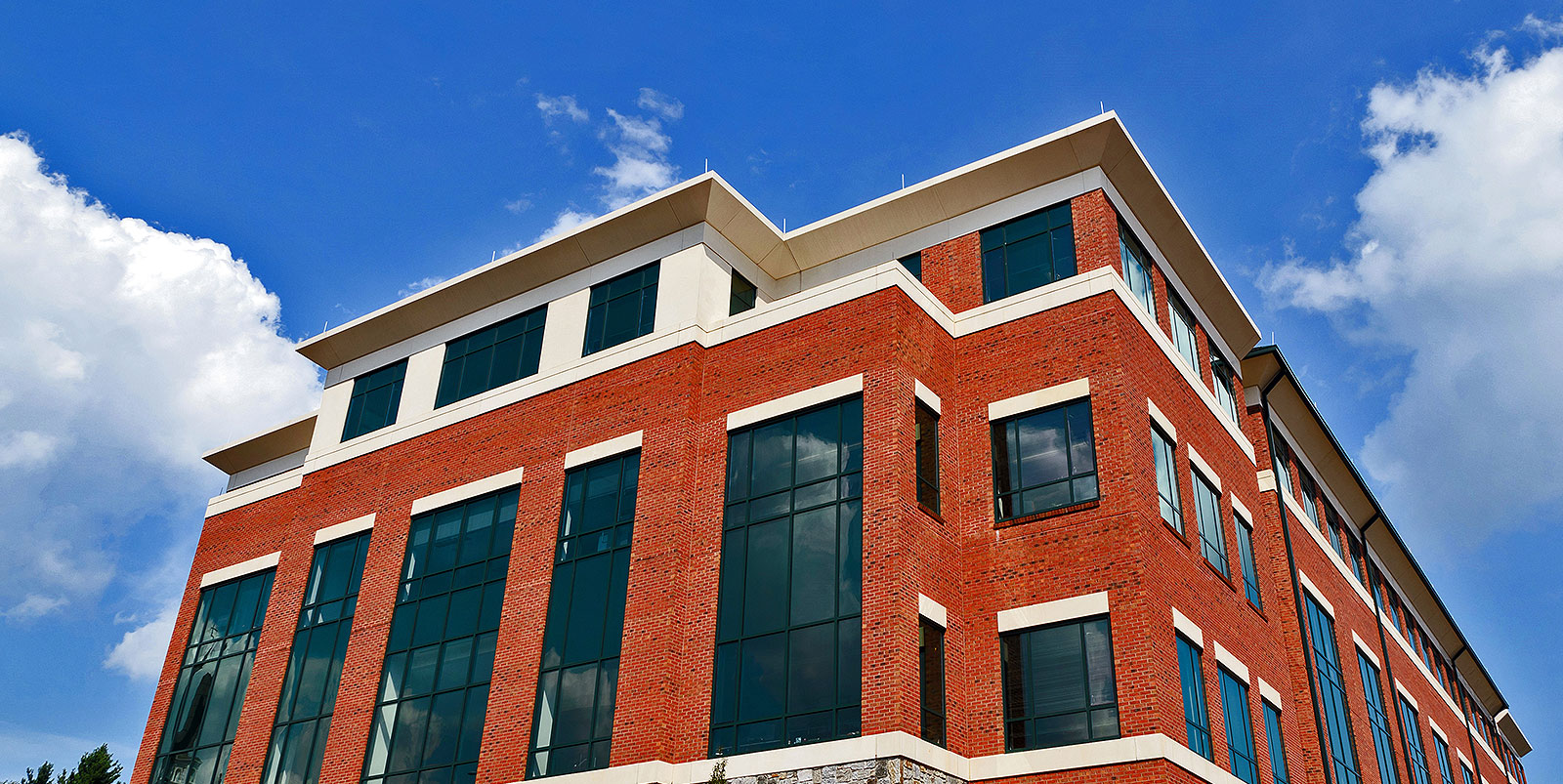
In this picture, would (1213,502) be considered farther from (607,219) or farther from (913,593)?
(607,219)

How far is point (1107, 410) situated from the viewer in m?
22.7

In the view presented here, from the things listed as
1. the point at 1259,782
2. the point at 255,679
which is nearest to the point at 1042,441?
the point at 1259,782

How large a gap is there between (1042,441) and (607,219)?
11188 millimetres

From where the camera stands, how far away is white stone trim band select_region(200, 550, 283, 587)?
3131 centimetres

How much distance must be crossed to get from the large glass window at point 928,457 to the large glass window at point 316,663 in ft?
45.3

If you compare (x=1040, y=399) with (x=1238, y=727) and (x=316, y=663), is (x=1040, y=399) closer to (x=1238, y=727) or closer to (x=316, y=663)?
(x=1238, y=727)

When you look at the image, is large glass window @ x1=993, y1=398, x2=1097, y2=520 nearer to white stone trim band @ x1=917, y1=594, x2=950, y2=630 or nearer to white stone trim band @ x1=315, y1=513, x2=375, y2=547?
white stone trim band @ x1=917, y1=594, x2=950, y2=630

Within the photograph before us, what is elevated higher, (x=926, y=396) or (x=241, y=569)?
(x=926, y=396)

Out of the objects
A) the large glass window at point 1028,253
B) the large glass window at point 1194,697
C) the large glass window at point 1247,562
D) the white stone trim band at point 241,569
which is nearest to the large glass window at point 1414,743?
the large glass window at point 1247,562

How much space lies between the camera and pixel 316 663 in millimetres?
28219

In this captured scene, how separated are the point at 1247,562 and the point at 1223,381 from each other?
17.8 ft

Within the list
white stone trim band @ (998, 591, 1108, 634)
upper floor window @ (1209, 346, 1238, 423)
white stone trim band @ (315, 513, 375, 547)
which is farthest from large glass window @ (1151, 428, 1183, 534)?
white stone trim band @ (315, 513, 375, 547)

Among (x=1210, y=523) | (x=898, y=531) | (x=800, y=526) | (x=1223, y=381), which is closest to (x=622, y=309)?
(x=800, y=526)

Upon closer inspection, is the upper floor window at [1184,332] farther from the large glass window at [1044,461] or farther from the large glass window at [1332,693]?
the large glass window at [1332,693]
